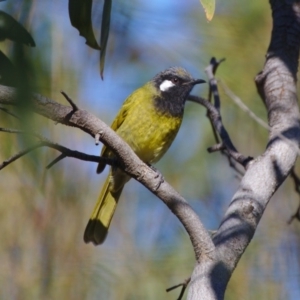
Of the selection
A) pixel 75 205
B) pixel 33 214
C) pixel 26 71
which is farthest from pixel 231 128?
pixel 26 71

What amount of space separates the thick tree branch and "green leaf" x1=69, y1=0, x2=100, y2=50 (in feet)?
1.23

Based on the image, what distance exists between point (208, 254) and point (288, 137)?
0.74 m

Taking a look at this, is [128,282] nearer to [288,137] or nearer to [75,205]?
[75,205]

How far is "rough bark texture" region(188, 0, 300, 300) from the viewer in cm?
203

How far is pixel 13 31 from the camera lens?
188 centimetres

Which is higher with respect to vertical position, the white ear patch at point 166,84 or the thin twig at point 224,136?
the white ear patch at point 166,84

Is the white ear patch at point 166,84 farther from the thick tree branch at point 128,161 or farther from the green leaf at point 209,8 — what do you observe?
the green leaf at point 209,8

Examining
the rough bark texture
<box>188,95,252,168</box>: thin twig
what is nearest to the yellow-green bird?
<box>188,95,252,168</box>: thin twig

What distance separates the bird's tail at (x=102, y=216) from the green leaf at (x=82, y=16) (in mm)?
1361

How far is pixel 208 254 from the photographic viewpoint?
6.77ft

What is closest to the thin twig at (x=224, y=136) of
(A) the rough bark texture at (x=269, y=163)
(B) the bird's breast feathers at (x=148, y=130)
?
(A) the rough bark texture at (x=269, y=163)

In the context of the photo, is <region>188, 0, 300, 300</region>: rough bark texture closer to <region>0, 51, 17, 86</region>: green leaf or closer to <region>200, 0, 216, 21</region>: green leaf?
<region>200, 0, 216, 21</region>: green leaf

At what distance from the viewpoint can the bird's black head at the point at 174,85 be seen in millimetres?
3742

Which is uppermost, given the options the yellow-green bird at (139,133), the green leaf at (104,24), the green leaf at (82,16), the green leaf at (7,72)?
the yellow-green bird at (139,133)
